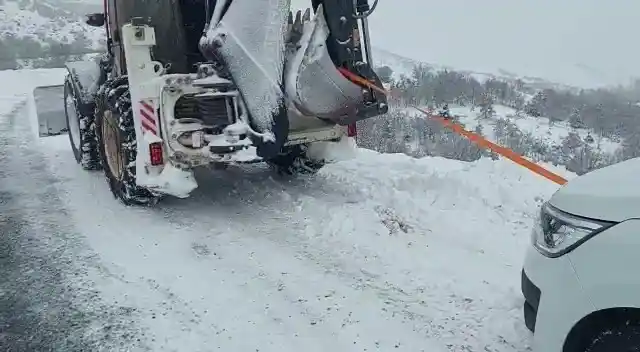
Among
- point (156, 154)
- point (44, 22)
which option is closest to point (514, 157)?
point (156, 154)

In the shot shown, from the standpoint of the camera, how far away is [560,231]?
258 centimetres

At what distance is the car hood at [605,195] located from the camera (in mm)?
2291

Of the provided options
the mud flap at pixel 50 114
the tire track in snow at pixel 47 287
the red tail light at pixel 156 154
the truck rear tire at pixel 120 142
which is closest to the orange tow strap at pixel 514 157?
the red tail light at pixel 156 154

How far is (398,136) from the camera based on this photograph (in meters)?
50.2

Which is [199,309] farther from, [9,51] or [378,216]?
[9,51]

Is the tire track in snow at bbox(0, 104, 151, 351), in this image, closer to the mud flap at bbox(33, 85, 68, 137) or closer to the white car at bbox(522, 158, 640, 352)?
the white car at bbox(522, 158, 640, 352)

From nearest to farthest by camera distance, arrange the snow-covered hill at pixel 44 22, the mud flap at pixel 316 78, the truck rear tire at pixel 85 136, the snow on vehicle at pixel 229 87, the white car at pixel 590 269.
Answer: the white car at pixel 590 269, the snow on vehicle at pixel 229 87, the mud flap at pixel 316 78, the truck rear tire at pixel 85 136, the snow-covered hill at pixel 44 22

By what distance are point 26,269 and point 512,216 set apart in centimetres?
430

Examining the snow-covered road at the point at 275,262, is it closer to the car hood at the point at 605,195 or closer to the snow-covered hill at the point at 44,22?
the car hood at the point at 605,195

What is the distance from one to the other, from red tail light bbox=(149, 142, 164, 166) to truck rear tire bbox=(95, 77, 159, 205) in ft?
1.15

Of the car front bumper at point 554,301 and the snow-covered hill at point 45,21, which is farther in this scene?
the snow-covered hill at point 45,21

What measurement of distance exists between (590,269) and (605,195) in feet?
1.10

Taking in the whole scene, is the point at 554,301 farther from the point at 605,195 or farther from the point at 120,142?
the point at 120,142

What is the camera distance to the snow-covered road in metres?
3.48
